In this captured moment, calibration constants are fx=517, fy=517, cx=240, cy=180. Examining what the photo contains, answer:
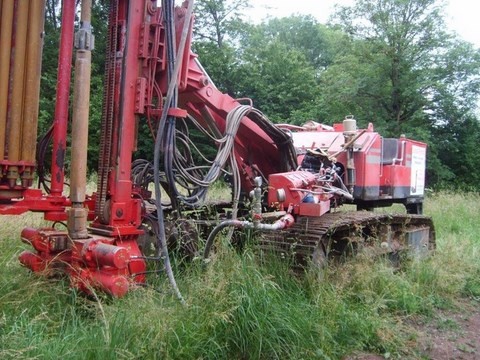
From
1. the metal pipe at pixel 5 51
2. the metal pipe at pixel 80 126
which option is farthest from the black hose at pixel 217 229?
the metal pipe at pixel 5 51

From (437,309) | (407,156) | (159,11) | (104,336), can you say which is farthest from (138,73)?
(407,156)

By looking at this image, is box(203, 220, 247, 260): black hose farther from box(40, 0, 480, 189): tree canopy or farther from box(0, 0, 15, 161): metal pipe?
box(40, 0, 480, 189): tree canopy

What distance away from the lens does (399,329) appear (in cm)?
387

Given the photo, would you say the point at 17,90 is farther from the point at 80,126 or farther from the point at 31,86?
the point at 80,126

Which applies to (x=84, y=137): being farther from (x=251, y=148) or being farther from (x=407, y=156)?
(x=407, y=156)

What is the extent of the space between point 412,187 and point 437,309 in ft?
7.65

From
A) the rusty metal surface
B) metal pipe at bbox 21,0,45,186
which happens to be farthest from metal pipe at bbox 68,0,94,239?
the rusty metal surface

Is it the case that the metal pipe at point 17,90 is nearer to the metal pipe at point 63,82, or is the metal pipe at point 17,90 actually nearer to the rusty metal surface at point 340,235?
the metal pipe at point 63,82

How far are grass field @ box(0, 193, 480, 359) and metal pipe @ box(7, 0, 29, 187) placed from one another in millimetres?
898

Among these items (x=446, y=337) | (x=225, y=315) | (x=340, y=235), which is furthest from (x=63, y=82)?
(x=446, y=337)

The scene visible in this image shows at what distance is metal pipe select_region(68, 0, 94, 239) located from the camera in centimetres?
374

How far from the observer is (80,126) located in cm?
374

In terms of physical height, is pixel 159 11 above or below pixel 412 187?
above

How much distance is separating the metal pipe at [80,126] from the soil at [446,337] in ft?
6.93
